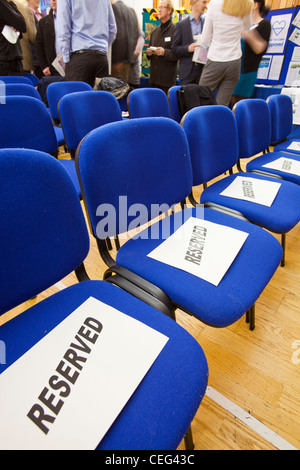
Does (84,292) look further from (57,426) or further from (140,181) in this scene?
(140,181)

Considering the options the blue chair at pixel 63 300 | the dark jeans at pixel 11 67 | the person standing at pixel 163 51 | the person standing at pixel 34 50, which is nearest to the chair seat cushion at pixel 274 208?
the blue chair at pixel 63 300

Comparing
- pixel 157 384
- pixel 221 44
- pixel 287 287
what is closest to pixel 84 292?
pixel 157 384

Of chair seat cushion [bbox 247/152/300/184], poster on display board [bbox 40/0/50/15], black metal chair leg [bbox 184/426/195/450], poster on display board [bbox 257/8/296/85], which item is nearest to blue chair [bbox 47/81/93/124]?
chair seat cushion [bbox 247/152/300/184]

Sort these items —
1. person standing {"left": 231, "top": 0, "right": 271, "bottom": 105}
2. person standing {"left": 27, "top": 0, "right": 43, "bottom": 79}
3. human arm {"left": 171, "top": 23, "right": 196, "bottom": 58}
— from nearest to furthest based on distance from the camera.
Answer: person standing {"left": 231, "top": 0, "right": 271, "bottom": 105}
human arm {"left": 171, "top": 23, "right": 196, "bottom": 58}
person standing {"left": 27, "top": 0, "right": 43, "bottom": 79}

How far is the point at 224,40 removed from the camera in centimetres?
250

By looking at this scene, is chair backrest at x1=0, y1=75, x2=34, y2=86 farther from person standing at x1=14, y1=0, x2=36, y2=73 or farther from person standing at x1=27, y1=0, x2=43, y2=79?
person standing at x1=27, y1=0, x2=43, y2=79

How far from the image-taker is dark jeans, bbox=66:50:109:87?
2.40 m

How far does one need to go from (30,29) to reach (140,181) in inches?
183

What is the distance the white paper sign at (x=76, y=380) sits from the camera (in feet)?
1.46

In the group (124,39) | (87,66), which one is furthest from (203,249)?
(124,39)

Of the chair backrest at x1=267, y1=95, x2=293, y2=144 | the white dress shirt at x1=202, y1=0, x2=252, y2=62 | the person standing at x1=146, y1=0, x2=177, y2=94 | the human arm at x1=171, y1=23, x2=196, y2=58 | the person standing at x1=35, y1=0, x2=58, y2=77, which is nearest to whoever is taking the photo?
the chair backrest at x1=267, y1=95, x2=293, y2=144

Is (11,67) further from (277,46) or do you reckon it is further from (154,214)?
(277,46)

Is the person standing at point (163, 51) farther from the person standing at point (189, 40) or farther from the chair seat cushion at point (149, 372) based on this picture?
the chair seat cushion at point (149, 372)

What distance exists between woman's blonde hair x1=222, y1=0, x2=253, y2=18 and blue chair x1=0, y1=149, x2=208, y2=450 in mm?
2704
